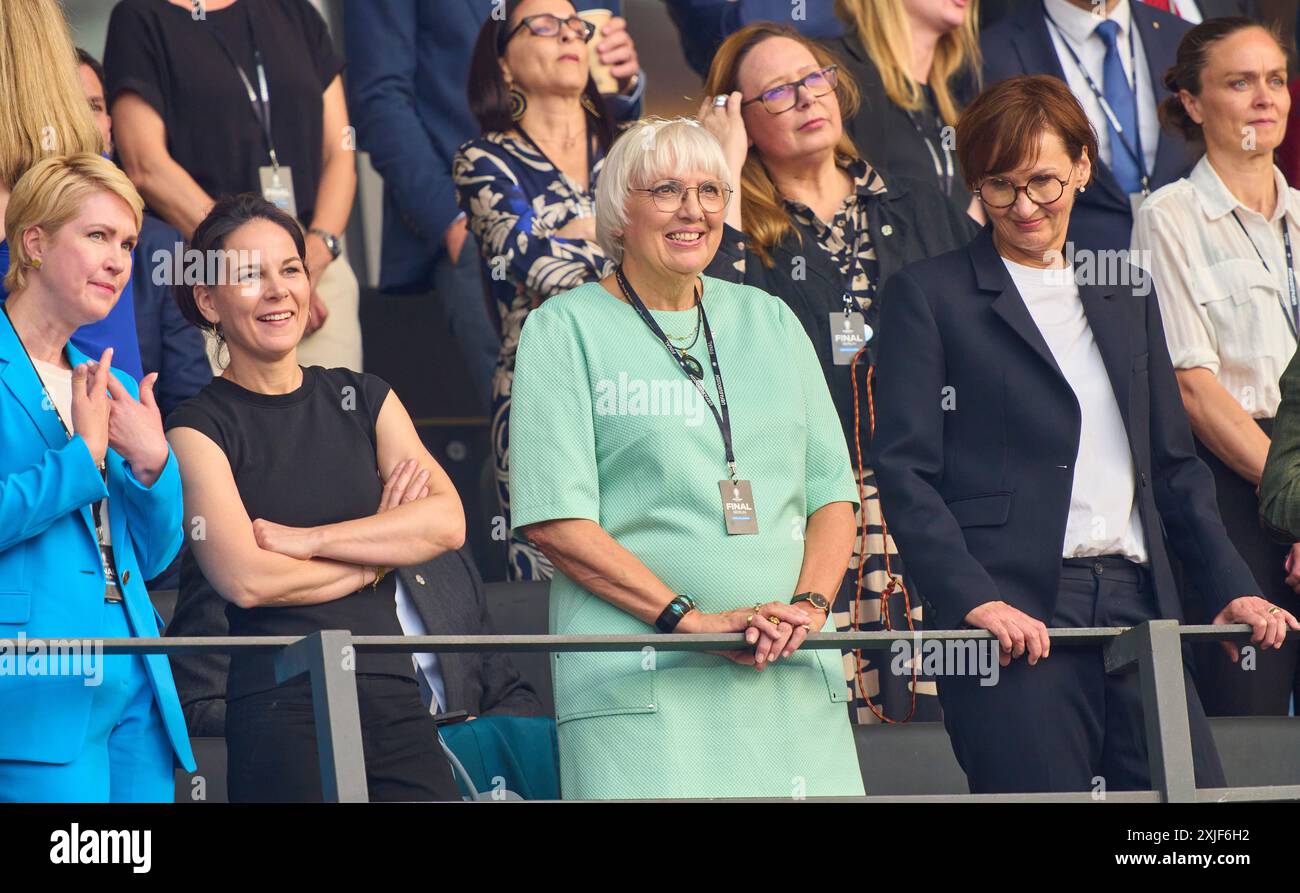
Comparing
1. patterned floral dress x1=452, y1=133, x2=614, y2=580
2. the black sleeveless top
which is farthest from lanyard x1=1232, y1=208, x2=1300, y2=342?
the black sleeveless top

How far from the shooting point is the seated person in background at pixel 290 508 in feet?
10.8

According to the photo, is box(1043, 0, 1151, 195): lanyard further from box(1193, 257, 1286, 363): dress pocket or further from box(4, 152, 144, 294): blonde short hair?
box(4, 152, 144, 294): blonde short hair

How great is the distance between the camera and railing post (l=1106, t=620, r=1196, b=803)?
3131 mm

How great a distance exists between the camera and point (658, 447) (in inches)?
129

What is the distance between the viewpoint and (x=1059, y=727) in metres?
3.26

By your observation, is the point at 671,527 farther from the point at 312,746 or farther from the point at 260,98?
the point at 260,98

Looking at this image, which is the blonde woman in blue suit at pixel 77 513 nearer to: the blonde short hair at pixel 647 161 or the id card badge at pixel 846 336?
the blonde short hair at pixel 647 161

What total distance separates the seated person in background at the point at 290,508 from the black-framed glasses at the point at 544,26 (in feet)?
5.50

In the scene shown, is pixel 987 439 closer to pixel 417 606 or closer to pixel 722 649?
pixel 722 649

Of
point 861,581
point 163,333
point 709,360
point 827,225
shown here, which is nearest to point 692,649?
point 709,360

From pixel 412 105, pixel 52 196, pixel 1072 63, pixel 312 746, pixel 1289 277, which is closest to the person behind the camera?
pixel 312 746

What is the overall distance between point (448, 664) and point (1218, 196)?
2.35 metres
